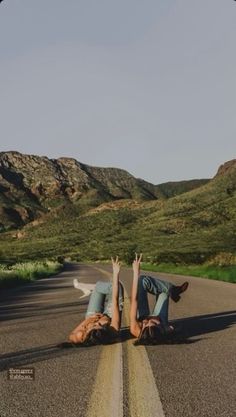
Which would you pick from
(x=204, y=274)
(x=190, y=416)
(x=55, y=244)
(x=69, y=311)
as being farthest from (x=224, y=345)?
(x=55, y=244)

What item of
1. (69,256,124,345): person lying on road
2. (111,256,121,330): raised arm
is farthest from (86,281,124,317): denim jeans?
(111,256,121,330): raised arm

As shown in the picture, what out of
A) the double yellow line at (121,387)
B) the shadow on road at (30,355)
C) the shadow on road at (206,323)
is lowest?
the shadow on road at (206,323)

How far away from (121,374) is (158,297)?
2542mm

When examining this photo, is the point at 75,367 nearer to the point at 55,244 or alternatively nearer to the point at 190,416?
the point at 190,416

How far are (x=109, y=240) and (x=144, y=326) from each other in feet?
478

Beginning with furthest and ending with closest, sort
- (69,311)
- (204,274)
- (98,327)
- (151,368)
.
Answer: (204,274) < (69,311) < (98,327) < (151,368)

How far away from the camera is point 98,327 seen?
8297 millimetres

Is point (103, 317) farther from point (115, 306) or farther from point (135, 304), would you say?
point (135, 304)

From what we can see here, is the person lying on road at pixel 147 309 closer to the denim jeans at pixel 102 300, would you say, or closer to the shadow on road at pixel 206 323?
the denim jeans at pixel 102 300

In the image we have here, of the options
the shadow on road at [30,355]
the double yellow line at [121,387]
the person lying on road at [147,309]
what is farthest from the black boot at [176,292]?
the shadow on road at [30,355]

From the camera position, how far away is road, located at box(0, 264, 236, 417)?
204 inches

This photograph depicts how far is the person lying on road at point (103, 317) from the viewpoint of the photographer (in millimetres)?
8234

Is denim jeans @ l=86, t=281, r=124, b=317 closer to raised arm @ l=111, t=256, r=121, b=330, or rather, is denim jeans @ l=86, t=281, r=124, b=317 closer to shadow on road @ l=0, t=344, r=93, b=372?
raised arm @ l=111, t=256, r=121, b=330

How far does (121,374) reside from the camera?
659cm
